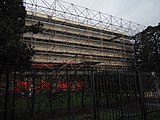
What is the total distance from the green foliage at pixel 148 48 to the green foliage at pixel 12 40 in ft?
74.7

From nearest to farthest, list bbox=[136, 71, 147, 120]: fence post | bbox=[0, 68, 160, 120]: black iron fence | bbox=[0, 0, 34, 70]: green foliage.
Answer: bbox=[0, 68, 160, 120]: black iron fence < bbox=[0, 0, 34, 70]: green foliage < bbox=[136, 71, 147, 120]: fence post

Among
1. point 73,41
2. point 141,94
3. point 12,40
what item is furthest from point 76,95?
point 73,41

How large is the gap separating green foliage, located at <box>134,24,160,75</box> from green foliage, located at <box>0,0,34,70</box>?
22775 mm

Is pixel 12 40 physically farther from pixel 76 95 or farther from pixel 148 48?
pixel 148 48

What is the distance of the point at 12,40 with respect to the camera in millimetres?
5316

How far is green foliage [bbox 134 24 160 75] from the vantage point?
26.9m

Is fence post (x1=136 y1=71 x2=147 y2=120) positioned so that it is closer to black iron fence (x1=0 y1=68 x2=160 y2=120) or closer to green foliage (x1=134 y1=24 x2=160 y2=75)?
black iron fence (x1=0 y1=68 x2=160 y2=120)

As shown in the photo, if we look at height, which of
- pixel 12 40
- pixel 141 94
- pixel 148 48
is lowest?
pixel 141 94

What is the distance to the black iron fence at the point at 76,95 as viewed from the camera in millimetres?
4855

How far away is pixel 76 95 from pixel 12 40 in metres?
2.54

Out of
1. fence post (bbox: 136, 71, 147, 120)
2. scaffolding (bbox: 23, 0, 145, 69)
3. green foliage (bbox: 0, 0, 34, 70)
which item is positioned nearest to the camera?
green foliage (bbox: 0, 0, 34, 70)

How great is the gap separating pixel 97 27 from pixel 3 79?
67.1 feet

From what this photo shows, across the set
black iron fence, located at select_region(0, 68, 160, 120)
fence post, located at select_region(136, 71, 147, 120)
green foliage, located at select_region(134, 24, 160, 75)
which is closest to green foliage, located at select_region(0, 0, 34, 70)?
black iron fence, located at select_region(0, 68, 160, 120)

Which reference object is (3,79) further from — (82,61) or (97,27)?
(97,27)
